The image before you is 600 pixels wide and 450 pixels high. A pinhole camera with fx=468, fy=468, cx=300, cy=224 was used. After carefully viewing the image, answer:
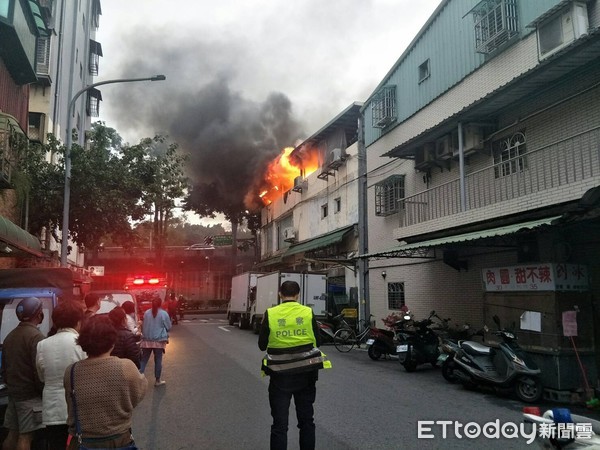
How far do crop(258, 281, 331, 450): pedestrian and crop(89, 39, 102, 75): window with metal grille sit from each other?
31.4 m

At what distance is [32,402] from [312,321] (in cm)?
224

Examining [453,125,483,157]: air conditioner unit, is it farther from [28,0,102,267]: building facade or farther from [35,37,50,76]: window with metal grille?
[35,37,50,76]: window with metal grille

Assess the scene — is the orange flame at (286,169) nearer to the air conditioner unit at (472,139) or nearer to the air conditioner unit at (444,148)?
the air conditioner unit at (444,148)

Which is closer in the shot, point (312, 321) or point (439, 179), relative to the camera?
point (312, 321)

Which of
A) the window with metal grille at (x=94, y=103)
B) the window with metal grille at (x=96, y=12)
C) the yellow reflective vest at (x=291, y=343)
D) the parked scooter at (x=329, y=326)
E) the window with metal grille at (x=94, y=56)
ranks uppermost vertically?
the window with metal grille at (x=96, y=12)

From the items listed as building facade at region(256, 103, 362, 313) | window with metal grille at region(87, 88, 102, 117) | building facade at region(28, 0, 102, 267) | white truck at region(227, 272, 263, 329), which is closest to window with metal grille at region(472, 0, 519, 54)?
building facade at region(256, 103, 362, 313)

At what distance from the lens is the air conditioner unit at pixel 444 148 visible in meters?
12.1

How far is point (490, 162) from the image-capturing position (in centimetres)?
1129

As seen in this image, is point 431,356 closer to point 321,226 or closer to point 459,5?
point 459,5

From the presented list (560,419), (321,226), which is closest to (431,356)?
(560,419)

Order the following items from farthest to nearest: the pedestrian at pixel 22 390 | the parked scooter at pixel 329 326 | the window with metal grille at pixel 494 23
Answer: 1. the parked scooter at pixel 329 326
2. the window with metal grille at pixel 494 23
3. the pedestrian at pixel 22 390

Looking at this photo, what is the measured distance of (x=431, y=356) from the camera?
32.6ft

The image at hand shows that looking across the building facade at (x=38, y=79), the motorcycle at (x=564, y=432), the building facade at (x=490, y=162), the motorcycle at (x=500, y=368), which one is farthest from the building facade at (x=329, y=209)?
the motorcycle at (x=564, y=432)

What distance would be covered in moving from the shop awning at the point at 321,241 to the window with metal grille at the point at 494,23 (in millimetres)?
8755
